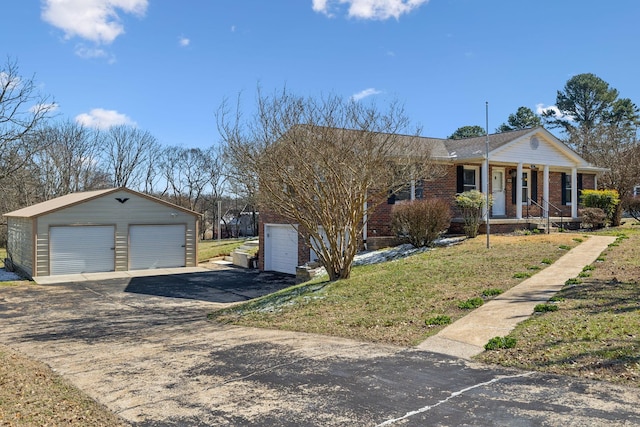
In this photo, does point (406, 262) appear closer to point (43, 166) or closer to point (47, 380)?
point (47, 380)

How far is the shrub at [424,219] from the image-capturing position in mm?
16844

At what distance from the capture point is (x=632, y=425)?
13.8ft

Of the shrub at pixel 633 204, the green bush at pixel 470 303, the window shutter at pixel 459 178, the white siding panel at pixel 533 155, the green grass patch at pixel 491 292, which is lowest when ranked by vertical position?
the green bush at pixel 470 303

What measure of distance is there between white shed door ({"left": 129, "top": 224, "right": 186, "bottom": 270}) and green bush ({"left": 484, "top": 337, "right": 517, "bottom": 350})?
19.1 metres

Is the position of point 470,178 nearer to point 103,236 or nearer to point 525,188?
point 525,188

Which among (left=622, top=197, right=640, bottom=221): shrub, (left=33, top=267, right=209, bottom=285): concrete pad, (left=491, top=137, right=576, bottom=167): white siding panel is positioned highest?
(left=491, top=137, right=576, bottom=167): white siding panel

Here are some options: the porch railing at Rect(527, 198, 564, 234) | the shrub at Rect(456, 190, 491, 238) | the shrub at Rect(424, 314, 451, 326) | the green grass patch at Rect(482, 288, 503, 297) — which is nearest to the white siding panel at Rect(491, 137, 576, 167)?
the porch railing at Rect(527, 198, 564, 234)

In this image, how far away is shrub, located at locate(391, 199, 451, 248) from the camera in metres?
16.8

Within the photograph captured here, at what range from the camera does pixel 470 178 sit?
2080 centimetres

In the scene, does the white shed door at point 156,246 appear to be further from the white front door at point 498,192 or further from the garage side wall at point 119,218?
the white front door at point 498,192

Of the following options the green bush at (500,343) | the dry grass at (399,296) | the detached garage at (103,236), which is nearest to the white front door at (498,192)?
the dry grass at (399,296)

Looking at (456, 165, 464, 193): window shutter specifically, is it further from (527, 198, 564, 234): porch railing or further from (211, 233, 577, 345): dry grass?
(211, 233, 577, 345): dry grass

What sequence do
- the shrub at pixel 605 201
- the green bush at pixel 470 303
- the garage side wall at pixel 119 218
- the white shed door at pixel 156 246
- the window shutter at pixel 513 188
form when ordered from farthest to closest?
the white shed door at pixel 156 246 → the window shutter at pixel 513 188 → the shrub at pixel 605 201 → the garage side wall at pixel 119 218 → the green bush at pixel 470 303

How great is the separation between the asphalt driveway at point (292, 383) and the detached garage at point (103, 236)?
11.8 meters
